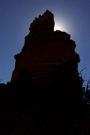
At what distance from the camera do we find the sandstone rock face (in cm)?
3419

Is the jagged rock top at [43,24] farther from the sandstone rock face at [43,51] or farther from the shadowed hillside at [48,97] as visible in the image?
the shadowed hillside at [48,97]

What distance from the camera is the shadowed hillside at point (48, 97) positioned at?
17.3 metres

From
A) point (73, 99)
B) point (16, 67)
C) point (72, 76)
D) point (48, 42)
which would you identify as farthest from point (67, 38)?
point (73, 99)

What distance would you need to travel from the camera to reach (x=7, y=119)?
20375 millimetres

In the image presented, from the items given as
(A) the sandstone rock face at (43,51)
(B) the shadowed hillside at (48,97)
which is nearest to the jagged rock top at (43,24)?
(A) the sandstone rock face at (43,51)

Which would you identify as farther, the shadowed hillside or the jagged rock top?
the jagged rock top

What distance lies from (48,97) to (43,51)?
61.4 feet

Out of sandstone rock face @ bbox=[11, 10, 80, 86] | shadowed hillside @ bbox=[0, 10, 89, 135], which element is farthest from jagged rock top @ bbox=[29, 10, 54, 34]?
shadowed hillside @ bbox=[0, 10, 89, 135]

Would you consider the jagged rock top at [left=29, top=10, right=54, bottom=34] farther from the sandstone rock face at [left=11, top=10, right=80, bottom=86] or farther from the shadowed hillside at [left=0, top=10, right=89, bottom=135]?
the shadowed hillside at [left=0, top=10, right=89, bottom=135]

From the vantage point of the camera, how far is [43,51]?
37969 millimetres

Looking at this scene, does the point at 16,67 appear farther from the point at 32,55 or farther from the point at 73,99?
the point at 73,99

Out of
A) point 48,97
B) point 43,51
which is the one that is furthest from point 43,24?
point 48,97

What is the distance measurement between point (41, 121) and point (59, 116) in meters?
2.29

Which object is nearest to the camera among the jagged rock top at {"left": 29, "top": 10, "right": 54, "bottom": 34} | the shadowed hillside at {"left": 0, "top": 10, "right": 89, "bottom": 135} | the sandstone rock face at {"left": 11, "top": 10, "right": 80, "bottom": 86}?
the shadowed hillside at {"left": 0, "top": 10, "right": 89, "bottom": 135}
